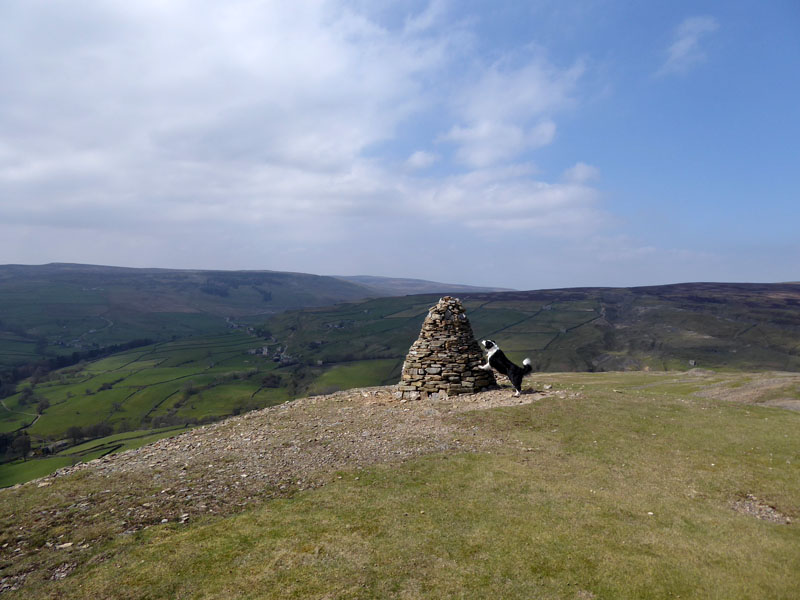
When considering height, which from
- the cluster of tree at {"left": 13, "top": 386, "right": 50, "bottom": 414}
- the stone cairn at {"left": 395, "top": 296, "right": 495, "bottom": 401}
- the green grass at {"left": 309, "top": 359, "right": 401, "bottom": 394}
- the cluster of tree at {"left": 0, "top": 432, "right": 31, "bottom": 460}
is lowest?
the cluster of tree at {"left": 13, "top": 386, "right": 50, "bottom": 414}

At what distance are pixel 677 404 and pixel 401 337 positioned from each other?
5514 inches

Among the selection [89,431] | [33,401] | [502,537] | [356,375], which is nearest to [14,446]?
[89,431]

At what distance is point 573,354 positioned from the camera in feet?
396

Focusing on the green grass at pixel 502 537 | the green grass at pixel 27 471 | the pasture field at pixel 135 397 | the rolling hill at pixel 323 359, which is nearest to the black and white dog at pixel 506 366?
the green grass at pixel 502 537

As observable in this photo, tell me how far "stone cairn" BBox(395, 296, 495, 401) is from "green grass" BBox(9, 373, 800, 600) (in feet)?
27.1

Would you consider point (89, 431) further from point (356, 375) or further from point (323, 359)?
point (323, 359)

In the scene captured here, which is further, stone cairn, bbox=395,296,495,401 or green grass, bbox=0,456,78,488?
green grass, bbox=0,456,78,488

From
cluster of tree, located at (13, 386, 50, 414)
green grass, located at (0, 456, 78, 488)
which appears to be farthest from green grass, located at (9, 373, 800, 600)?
cluster of tree, located at (13, 386, 50, 414)

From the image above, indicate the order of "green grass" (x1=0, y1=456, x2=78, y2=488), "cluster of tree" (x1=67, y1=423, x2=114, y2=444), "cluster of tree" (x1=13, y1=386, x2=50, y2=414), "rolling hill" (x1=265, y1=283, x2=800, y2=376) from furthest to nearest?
"rolling hill" (x1=265, y1=283, x2=800, y2=376), "cluster of tree" (x1=13, y1=386, x2=50, y2=414), "cluster of tree" (x1=67, y1=423, x2=114, y2=444), "green grass" (x1=0, y1=456, x2=78, y2=488)

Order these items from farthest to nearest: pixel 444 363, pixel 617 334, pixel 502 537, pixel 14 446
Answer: pixel 617 334 < pixel 14 446 < pixel 444 363 < pixel 502 537

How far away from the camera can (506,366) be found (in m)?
24.7

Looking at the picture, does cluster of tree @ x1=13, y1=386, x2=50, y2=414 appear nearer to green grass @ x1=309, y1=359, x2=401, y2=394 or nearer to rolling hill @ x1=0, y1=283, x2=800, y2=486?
rolling hill @ x1=0, y1=283, x2=800, y2=486

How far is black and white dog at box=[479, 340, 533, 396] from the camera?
79.4ft

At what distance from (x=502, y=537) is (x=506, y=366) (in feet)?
48.5
